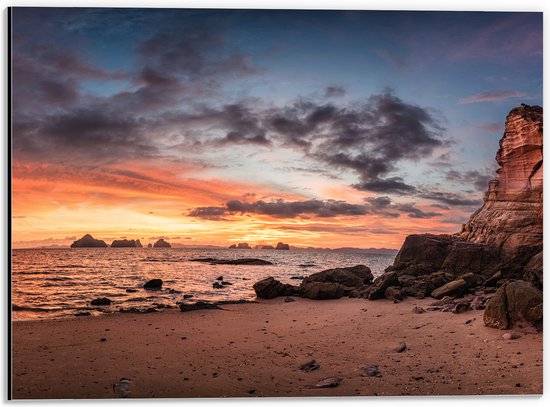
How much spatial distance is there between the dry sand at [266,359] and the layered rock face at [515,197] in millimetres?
3128

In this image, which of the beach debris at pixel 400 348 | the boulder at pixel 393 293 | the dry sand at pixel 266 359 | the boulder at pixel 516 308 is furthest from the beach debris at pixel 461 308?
the boulder at pixel 393 293

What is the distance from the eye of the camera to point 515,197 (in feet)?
38.1

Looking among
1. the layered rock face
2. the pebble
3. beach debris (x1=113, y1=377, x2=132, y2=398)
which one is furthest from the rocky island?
the layered rock face

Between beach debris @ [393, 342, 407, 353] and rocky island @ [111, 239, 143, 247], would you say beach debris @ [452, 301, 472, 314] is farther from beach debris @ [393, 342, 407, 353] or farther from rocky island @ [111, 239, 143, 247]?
rocky island @ [111, 239, 143, 247]

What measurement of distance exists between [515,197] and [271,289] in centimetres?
629

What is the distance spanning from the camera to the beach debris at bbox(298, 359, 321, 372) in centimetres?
614

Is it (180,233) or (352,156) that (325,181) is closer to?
(352,156)

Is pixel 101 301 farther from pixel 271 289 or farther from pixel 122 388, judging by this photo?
pixel 271 289

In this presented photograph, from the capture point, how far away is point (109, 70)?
6758 millimetres

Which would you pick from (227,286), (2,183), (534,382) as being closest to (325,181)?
(534,382)

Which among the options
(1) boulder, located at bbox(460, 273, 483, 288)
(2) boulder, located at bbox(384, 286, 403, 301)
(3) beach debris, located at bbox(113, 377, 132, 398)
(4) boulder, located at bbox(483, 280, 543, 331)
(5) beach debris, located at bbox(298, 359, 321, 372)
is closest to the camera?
(3) beach debris, located at bbox(113, 377, 132, 398)

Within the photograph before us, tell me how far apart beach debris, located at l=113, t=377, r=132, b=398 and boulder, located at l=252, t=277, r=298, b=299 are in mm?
6380

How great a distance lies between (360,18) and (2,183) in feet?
16.6

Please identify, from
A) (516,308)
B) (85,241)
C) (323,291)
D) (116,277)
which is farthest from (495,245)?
(116,277)
